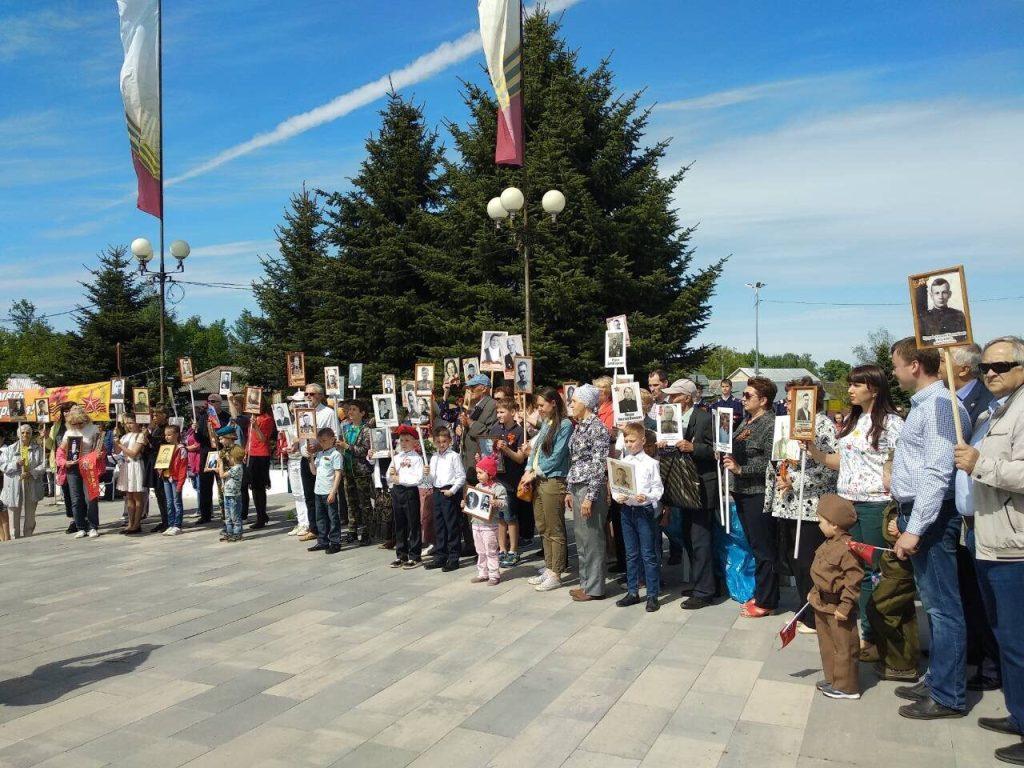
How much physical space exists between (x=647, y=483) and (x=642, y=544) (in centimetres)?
62

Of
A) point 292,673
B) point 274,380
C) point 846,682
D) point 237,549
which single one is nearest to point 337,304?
point 274,380

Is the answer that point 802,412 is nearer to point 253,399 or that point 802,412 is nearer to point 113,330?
point 253,399

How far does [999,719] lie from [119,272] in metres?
39.3

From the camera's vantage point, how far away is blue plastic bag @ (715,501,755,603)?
274 inches

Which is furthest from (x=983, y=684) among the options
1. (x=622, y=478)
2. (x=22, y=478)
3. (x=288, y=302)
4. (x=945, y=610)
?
(x=288, y=302)

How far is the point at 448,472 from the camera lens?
8.62 metres

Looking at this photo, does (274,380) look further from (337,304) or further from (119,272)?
(119,272)

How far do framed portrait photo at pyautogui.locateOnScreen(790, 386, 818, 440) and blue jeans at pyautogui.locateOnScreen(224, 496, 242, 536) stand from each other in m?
8.51

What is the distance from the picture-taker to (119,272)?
3622 centimetres

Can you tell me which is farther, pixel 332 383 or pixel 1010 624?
pixel 332 383

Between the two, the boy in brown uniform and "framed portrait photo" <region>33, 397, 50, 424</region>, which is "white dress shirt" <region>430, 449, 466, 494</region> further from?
"framed portrait photo" <region>33, 397, 50, 424</region>

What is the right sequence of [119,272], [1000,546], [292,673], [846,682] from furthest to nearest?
[119,272] < [292,673] < [846,682] < [1000,546]

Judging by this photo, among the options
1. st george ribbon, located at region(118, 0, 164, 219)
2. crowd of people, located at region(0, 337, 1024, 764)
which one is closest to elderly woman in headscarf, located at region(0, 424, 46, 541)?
crowd of people, located at region(0, 337, 1024, 764)

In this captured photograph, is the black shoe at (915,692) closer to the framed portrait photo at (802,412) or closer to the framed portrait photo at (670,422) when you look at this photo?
the framed portrait photo at (802,412)
